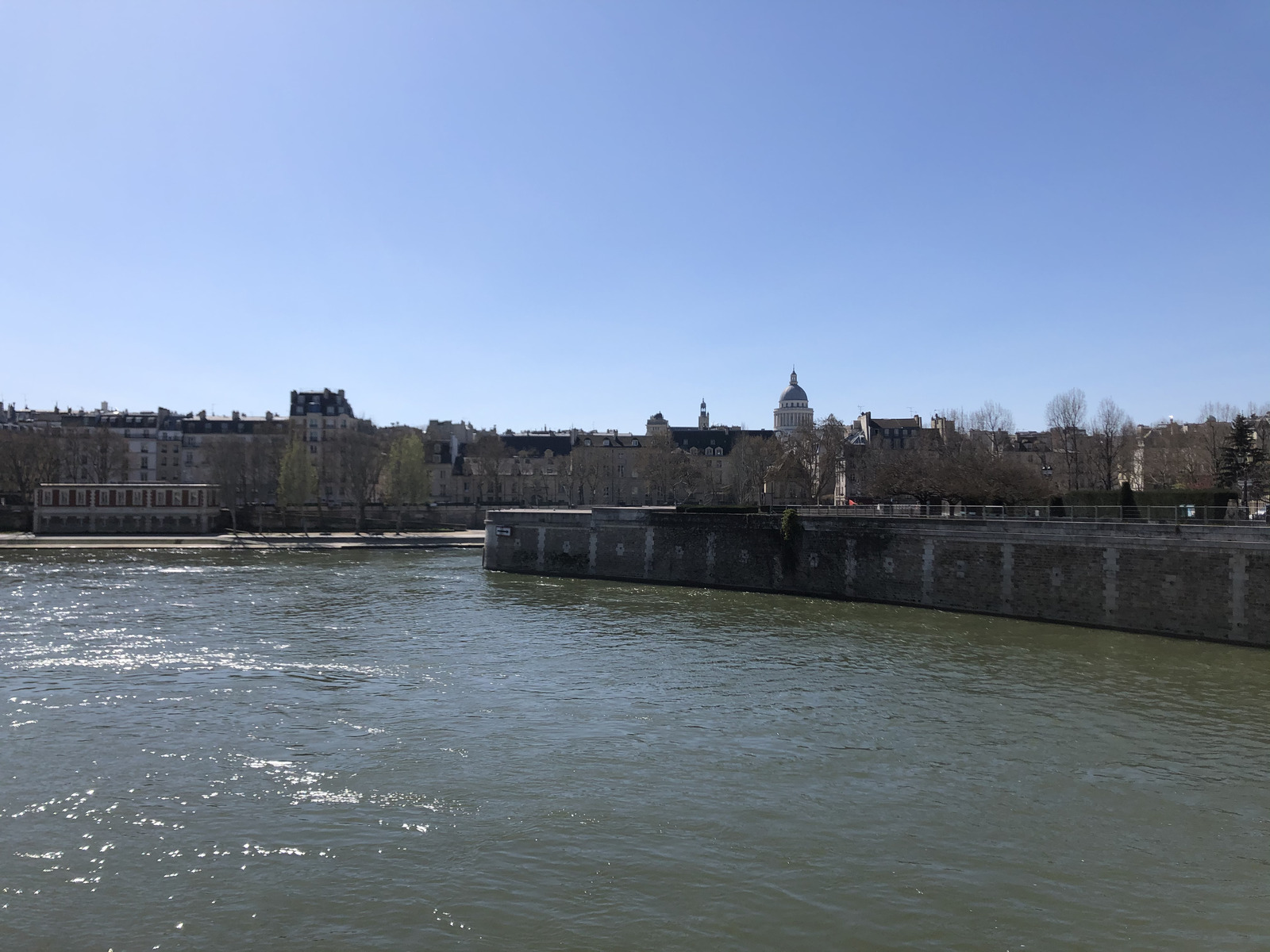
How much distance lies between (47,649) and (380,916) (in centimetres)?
2209

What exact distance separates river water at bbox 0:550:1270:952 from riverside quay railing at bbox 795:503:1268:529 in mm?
4801

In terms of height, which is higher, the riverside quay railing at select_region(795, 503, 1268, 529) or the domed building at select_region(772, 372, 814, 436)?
the domed building at select_region(772, 372, 814, 436)

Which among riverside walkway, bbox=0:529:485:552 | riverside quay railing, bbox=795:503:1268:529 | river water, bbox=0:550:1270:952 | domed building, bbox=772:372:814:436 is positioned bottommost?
river water, bbox=0:550:1270:952

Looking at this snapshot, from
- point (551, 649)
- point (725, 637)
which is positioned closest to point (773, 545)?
point (725, 637)

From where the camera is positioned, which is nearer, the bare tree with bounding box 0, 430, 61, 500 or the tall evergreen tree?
the tall evergreen tree

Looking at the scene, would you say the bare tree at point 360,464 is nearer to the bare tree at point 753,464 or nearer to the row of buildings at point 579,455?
the row of buildings at point 579,455

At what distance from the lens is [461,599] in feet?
134

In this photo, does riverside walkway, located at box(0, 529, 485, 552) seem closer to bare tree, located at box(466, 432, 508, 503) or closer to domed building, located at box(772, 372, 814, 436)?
bare tree, located at box(466, 432, 508, 503)

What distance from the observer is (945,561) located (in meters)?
37.4

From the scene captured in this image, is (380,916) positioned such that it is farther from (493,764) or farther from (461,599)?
(461,599)

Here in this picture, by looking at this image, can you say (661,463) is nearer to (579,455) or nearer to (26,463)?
(579,455)

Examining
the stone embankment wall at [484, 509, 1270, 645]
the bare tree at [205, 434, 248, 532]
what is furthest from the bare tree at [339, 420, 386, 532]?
the stone embankment wall at [484, 509, 1270, 645]

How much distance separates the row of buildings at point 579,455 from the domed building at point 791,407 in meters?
20.4

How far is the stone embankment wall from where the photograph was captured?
29.7 metres
